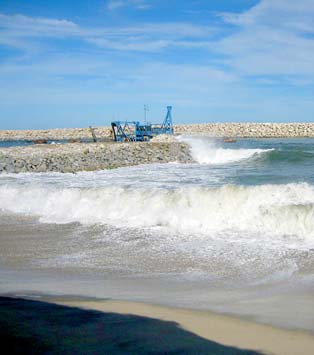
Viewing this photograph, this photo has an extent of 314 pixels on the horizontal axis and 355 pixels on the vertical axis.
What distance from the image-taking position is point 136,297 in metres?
5.85

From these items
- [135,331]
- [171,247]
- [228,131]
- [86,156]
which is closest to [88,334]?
[135,331]

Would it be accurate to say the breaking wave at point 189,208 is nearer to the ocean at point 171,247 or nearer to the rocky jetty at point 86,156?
the ocean at point 171,247

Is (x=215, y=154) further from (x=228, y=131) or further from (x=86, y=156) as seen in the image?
(x=228, y=131)

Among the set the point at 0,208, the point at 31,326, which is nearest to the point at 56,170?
the point at 0,208

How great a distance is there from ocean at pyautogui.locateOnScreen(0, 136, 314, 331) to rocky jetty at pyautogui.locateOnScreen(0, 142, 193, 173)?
8.93 metres

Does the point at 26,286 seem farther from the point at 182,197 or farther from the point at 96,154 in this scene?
the point at 96,154

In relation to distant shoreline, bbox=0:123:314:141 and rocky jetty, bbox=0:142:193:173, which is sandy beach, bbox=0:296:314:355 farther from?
distant shoreline, bbox=0:123:314:141

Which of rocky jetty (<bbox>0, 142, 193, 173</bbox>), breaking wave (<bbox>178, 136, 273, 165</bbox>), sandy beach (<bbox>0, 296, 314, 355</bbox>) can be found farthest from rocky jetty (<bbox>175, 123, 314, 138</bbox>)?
sandy beach (<bbox>0, 296, 314, 355</bbox>)

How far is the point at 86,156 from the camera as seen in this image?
88.5 ft

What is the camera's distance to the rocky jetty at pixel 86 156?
79.7ft

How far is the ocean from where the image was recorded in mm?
5957

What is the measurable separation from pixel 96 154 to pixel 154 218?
1711 cm

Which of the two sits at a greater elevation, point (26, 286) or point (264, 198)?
point (264, 198)

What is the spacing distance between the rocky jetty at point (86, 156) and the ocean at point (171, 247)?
29.3 feet
